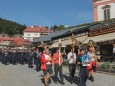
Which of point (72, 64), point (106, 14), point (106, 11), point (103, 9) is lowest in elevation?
Result: point (72, 64)

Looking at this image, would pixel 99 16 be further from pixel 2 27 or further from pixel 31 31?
Result: pixel 2 27

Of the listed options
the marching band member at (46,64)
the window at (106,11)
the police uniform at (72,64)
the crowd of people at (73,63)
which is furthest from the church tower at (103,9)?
the marching band member at (46,64)

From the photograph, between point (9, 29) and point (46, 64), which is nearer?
point (46, 64)

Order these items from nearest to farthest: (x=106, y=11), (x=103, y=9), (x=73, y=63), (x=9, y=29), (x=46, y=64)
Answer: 1. (x=46, y=64)
2. (x=73, y=63)
3. (x=106, y=11)
4. (x=103, y=9)
5. (x=9, y=29)

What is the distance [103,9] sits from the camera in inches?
1829

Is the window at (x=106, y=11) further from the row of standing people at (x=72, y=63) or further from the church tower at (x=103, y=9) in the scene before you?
the row of standing people at (x=72, y=63)

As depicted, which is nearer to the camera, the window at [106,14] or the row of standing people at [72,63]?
the row of standing people at [72,63]

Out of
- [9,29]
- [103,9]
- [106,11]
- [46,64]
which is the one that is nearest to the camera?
[46,64]

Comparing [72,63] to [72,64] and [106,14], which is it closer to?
[72,64]

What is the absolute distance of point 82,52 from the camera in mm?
15047

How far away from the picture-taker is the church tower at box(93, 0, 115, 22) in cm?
4497

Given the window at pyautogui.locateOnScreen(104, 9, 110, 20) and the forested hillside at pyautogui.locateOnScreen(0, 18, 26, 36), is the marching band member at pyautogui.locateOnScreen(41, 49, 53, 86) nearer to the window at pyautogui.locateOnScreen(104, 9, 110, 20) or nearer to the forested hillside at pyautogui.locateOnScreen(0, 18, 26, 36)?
the window at pyautogui.locateOnScreen(104, 9, 110, 20)

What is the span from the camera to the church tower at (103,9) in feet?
148

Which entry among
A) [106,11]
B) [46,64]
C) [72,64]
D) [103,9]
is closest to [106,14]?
[106,11]
